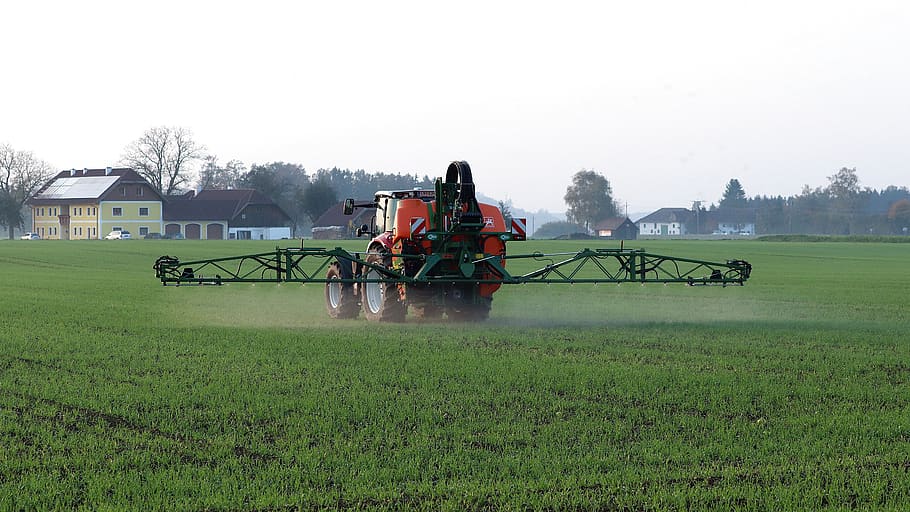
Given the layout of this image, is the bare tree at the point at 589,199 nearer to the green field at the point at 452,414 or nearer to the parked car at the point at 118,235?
the parked car at the point at 118,235

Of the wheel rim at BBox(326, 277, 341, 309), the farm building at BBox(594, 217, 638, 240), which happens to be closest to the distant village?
the farm building at BBox(594, 217, 638, 240)

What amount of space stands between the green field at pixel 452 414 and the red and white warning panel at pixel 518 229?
1652mm

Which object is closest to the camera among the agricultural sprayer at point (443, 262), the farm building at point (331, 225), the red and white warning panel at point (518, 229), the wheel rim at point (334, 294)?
the agricultural sprayer at point (443, 262)

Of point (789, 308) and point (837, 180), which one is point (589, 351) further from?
point (837, 180)

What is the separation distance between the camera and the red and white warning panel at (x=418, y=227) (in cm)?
1736

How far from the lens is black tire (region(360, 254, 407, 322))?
57.8ft

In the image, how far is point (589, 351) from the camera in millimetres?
13836

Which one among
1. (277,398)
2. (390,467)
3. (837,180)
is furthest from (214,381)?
(837,180)

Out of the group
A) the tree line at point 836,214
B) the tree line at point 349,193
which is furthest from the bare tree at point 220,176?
the tree line at point 836,214

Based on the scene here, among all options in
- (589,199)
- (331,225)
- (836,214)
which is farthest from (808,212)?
(331,225)

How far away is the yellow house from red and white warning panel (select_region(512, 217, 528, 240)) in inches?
4252

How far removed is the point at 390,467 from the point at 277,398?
2.91 meters

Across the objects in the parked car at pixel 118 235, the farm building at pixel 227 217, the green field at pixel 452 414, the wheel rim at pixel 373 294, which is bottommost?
the green field at pixel 452 414

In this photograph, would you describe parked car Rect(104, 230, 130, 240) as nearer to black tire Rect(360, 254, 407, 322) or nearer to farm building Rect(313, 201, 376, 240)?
farm building Rect(313, 201, 376, 240)
